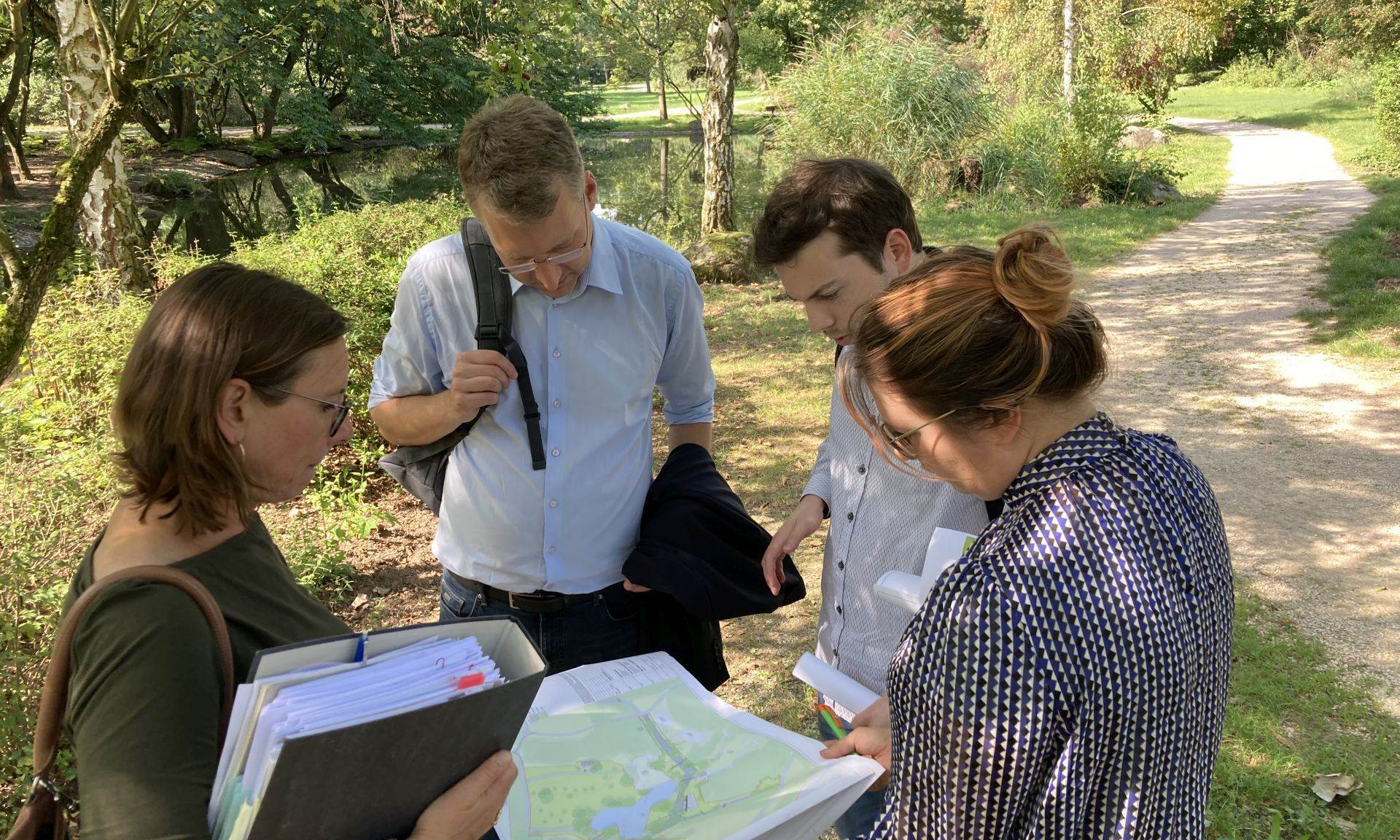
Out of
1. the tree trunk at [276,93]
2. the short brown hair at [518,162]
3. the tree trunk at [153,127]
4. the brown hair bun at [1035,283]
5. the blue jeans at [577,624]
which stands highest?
the tree trunk at [276,93]

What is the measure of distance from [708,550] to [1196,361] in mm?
6664

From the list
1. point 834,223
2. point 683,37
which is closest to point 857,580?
point 834,223

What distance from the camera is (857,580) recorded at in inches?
75.5

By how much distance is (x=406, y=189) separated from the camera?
19.2m

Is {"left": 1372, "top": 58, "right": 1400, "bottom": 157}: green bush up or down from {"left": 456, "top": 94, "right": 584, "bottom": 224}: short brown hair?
up

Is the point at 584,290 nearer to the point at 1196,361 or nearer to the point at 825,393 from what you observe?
the point at 825,393

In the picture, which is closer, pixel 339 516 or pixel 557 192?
pixel 557 192

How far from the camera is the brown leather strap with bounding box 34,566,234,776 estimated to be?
3.71 ft

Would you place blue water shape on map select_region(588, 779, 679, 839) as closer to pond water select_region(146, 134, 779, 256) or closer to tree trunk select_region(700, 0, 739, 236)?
pond water select_region(146, 134, 779, 256)

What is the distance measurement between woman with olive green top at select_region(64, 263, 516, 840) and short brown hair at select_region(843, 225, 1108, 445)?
0.76 m

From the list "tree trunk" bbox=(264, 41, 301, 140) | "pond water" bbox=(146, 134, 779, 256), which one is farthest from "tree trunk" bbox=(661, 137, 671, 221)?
"tree trunk" bbox=(264, 41, 301, 140)

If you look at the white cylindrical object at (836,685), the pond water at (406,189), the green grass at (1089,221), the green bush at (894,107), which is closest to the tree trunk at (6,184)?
the pond water at (406,189)

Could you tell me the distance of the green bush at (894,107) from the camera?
1485 centimetres

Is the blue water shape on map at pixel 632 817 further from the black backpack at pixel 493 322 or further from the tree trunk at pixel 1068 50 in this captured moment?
the tree trunk at pixel 1068 50
